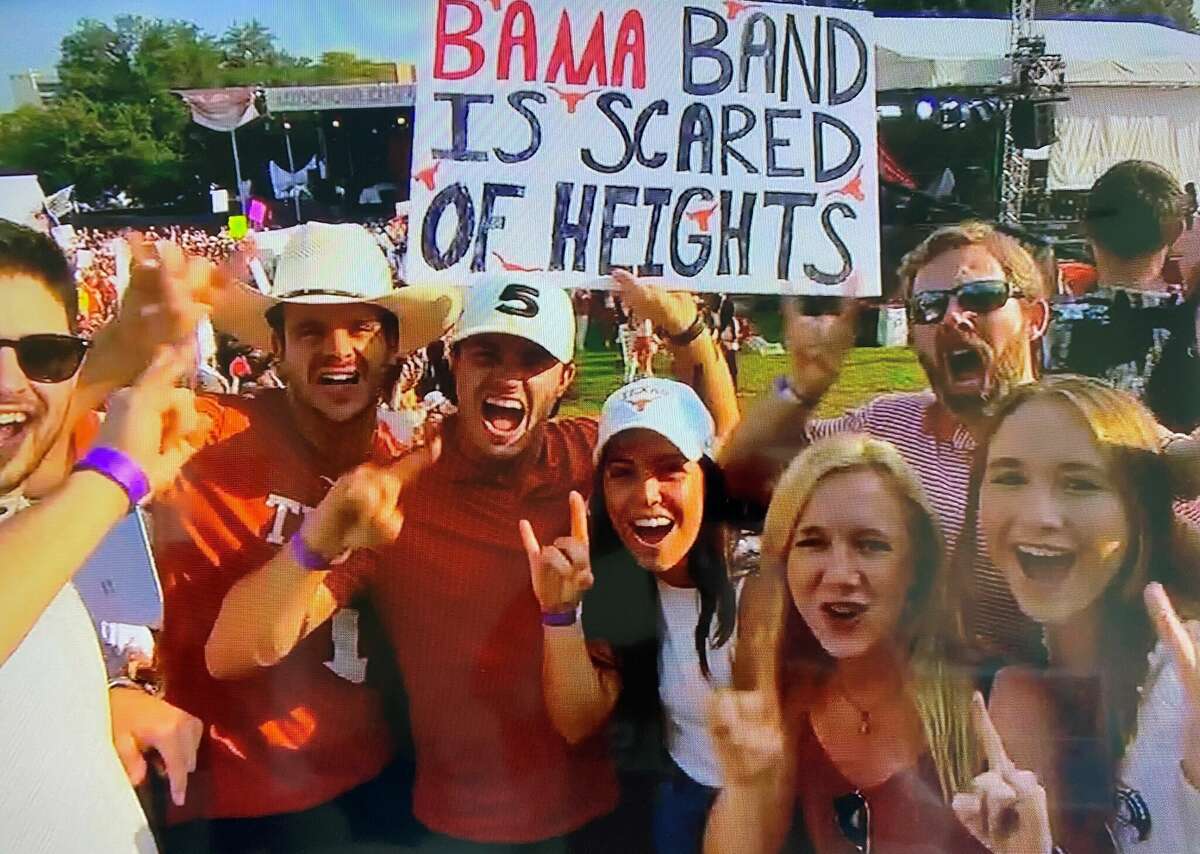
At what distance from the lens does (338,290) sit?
2.21m

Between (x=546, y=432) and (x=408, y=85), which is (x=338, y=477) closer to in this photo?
(x=546, y=432)

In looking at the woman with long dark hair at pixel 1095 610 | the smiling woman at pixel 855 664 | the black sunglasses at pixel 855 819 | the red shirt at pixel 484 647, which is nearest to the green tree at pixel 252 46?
the red shirt at pixel 484 647

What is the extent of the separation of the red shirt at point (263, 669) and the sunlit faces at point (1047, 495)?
1180 mm

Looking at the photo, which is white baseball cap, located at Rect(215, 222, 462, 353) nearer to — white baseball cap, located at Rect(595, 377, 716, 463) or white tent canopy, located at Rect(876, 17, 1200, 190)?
white baseball cap, located at Rect(595, 377, 716, 463)

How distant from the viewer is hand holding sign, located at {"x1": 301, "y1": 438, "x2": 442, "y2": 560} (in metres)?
2.26

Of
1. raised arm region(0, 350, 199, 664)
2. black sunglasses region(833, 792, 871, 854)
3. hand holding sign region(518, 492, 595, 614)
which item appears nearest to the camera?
raised arm region(0, 350, 199, 664)

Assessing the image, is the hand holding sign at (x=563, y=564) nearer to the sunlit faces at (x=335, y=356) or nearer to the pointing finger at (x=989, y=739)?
the sunlit faces at (x=335, y=356)

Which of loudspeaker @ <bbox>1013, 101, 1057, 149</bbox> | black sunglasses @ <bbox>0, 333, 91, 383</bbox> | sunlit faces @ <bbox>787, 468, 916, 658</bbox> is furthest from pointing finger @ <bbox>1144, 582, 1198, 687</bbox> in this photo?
black sunglasses @ <bbox>0, 333, 91, 383</bbox>

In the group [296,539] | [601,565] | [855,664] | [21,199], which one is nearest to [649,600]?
[601,565]

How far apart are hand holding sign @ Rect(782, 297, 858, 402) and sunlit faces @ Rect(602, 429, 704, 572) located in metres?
0.26

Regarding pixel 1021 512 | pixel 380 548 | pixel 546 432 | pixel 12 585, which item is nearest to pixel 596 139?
pixel 546 432

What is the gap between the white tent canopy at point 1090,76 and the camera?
2.25m

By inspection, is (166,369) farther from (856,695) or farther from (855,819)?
(855,819)

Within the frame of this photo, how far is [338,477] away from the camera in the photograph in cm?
227
